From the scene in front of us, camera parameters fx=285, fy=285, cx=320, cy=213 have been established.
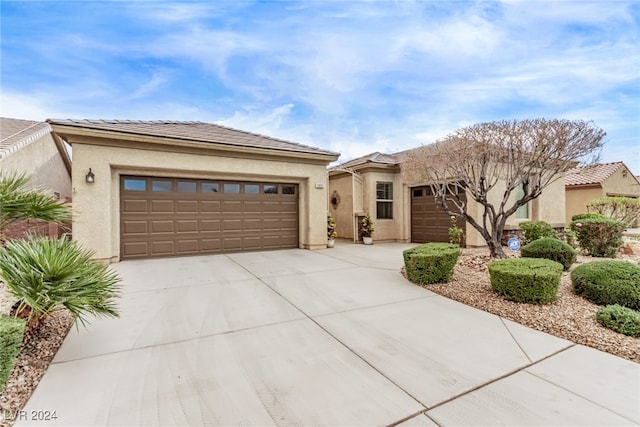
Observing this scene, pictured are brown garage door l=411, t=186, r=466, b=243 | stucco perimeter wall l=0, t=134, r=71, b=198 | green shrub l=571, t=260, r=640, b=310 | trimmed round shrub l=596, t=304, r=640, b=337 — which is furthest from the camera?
brown garage door l=411, t=186, r=466, b=243

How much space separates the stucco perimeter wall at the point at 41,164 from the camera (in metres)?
8.23

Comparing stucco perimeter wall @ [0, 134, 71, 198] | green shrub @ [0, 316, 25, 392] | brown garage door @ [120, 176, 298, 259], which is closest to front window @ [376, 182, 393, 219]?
brown garage door @ [120, 176, 298, 259]

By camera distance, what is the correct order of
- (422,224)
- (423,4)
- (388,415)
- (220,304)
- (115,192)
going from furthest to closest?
1. (422,224)
2. (115,192)
3. (423,4)
4. (220,304)
5. (388,415)

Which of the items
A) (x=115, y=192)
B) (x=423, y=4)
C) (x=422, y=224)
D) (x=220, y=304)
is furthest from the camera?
(x=422, y=224)

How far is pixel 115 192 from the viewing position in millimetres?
7945

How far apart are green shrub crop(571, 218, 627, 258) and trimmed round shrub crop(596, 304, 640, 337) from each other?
5.98 meters

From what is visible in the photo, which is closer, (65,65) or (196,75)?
(65,65)

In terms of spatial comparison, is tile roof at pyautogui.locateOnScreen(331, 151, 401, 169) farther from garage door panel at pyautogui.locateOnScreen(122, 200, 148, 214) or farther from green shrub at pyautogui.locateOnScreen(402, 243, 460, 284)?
garage door panel at pyautogui.locateOnScreen(122, 200, 148, 214)

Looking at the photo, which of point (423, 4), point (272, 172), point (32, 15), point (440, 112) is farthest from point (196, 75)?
point (440, 112)

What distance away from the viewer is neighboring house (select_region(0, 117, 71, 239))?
7.97 metres

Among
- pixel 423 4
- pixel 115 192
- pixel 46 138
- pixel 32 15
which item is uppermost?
pixel 423 4

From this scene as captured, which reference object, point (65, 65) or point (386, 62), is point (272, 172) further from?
point (65, 65)

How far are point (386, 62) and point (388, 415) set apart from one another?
976 centimetres

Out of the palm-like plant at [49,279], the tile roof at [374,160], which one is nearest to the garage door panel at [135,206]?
the palm-like plant at [49,279]
